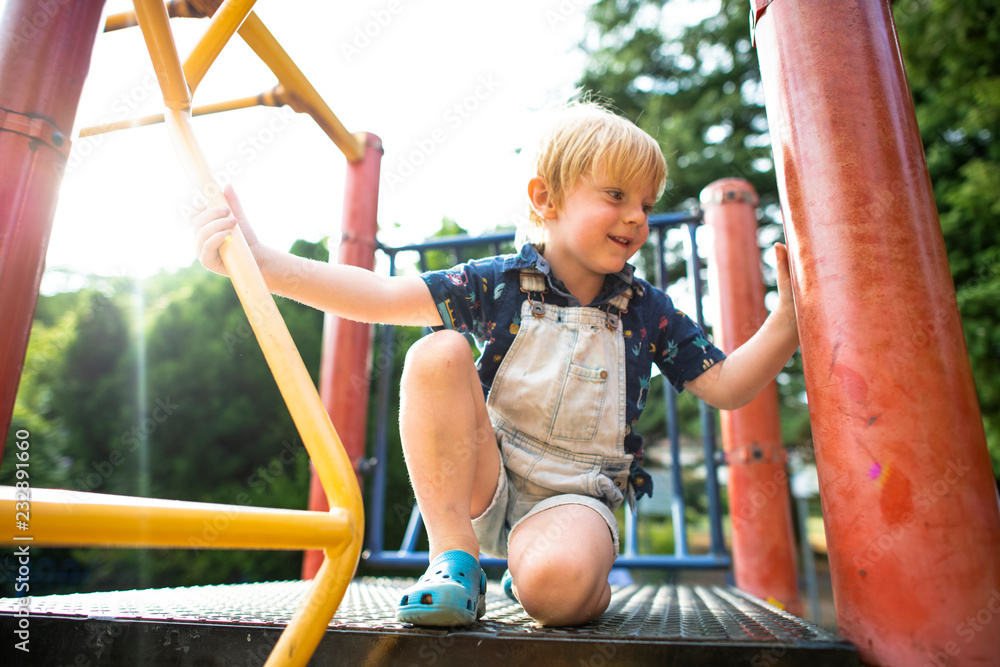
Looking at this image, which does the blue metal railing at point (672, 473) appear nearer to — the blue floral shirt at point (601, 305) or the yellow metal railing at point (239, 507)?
the blue floral shirt at point (601, 305)

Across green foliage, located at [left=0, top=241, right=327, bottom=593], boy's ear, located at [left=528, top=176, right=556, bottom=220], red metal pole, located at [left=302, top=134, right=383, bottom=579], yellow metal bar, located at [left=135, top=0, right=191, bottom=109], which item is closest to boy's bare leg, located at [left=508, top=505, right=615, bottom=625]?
boy's ear, located at [left=528, top=176, right=556, bottom=220]

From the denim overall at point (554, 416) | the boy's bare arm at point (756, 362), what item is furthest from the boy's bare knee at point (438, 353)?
the boy's bare arm at point (756, 362)

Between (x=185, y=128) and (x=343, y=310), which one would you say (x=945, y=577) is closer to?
(x=343, y=310)

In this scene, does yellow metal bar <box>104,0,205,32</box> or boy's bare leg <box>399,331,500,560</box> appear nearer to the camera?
boy's bare leg <box>399,331,500,560</box>

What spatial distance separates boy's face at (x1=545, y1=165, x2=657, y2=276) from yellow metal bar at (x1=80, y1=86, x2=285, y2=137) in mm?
999

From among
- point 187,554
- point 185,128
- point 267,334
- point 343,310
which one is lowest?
point 187,554

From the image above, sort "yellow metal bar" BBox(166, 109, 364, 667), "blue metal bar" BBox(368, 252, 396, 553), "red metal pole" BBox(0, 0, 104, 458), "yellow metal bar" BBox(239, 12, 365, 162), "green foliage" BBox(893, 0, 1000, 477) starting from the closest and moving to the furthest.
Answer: "yellow metal bar" BBox(166, 109, 364, 667)
"red metal pole" BBox(0, 0, 104, 458)
"yellow metal bar" BBox(239, 12, 365, 162)
"blue metal bar" BBox(368, 252, 396, 553)
"green foliage" BBox(893, 0, 1000, 477)

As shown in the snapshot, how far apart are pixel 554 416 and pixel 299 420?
556 millimetres

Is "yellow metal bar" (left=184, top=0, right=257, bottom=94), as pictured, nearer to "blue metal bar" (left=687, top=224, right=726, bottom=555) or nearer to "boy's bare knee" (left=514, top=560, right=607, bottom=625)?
"boy's bare knee" (left=514, top=560, right=607, bottom=625)

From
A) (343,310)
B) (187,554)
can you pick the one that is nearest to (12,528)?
(343,310)

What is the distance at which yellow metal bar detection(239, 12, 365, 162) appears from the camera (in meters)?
1.49

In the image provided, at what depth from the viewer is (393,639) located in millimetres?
726

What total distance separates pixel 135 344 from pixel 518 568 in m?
5.69

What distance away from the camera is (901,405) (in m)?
Result: 0.71
